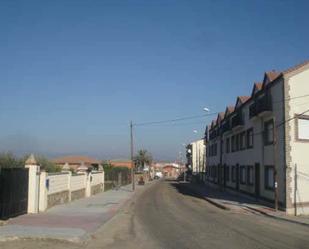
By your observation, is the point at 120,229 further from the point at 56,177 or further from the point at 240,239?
the point at 56,177

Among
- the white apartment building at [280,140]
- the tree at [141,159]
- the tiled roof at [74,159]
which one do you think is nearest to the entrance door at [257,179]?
the white apartment building at [280,140]

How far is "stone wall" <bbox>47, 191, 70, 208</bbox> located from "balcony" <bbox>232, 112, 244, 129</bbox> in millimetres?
18548

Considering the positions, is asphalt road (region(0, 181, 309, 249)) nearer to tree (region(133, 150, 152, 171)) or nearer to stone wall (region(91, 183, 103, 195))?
stone wall (region(91, 183, 103, 195))

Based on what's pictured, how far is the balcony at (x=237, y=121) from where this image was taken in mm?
44812

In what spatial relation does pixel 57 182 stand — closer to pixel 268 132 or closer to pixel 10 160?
pixel 10 160

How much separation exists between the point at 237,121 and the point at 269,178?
12.5 m

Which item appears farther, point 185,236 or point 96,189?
point 96,189

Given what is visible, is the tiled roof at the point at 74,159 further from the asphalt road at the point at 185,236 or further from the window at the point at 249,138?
the asphalt road at the point at 185,236

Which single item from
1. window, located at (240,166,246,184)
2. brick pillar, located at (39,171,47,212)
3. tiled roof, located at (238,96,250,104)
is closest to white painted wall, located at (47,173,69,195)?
brick pillar, located at (39,171,47,212)

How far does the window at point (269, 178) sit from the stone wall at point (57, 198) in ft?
42.1

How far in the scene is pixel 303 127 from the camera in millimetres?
30422

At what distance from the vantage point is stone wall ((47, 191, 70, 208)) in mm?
26375

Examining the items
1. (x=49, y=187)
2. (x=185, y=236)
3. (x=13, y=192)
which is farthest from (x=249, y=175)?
(x=185, y=236)

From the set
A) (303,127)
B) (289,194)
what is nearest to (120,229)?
(289,194)
